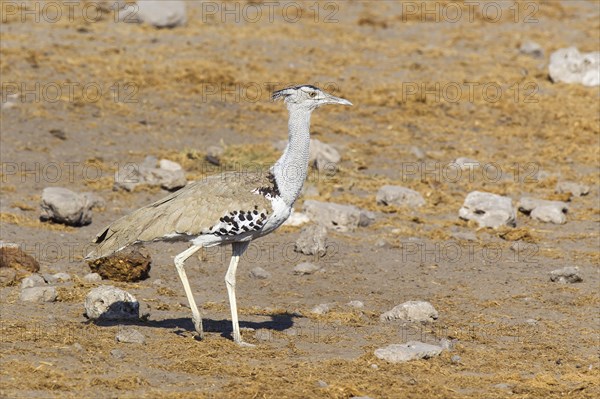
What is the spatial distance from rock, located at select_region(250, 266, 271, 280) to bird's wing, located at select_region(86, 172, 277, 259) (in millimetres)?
2604

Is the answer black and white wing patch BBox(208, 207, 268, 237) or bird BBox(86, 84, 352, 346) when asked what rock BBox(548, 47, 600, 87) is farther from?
black and white wing patch BBox(208, 207, 268, 237)

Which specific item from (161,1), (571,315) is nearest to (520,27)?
(161,1)

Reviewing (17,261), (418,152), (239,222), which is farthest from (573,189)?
(17,261)

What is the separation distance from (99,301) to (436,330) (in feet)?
10.6

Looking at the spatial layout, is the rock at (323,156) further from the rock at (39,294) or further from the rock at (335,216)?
the rock at (39,294)

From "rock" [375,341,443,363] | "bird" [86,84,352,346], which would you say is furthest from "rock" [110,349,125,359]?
"rock" [375,341,443,363]

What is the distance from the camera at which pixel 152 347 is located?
9.13m

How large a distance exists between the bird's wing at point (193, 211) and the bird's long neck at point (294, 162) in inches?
4.3

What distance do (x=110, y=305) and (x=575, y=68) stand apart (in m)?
13.5

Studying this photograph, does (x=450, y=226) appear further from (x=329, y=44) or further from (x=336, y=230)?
(x=329, y=44)

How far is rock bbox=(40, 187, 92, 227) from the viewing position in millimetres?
13555

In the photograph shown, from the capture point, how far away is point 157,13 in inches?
894

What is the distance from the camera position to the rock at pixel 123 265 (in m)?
11.6

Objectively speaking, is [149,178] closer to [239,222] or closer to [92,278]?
[92,278]
